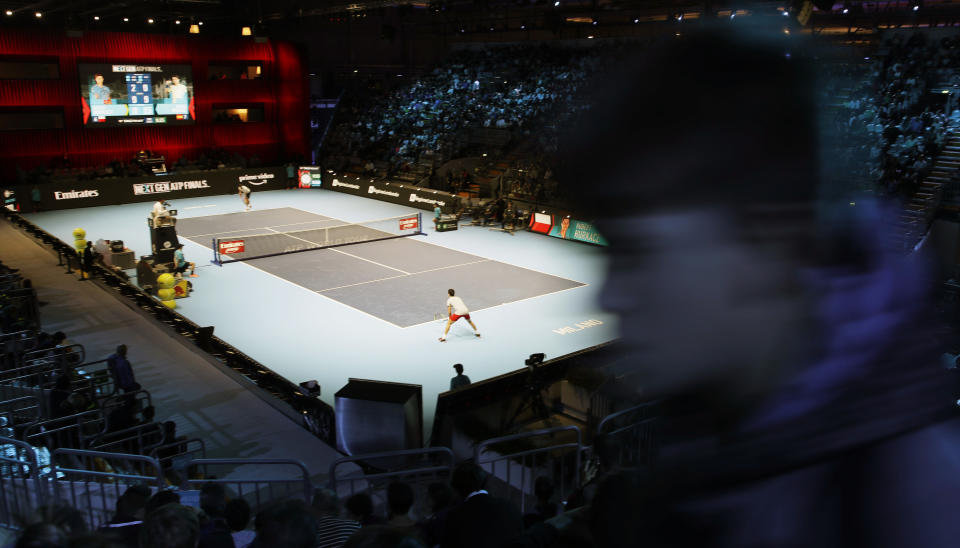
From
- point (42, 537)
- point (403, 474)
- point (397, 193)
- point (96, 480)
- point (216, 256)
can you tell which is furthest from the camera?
point (397, 193)

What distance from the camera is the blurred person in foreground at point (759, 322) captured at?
86 cm

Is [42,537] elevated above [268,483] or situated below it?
above

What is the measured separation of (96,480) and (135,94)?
111 feet

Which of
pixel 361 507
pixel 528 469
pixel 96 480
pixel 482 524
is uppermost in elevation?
pixel 482 524

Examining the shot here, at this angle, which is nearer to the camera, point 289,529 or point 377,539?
point 377,539

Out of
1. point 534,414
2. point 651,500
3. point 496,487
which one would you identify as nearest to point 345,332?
point 534,414

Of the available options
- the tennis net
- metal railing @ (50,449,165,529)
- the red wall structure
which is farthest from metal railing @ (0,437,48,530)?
the red wall structure

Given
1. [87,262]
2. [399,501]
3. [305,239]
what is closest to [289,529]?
[399,501]

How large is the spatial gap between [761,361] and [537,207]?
96.3ft

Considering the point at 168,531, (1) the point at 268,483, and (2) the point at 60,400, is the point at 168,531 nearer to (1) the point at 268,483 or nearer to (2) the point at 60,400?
(1) the point at 268,483

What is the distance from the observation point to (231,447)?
11227 millimetres

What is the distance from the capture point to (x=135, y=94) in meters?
38.2

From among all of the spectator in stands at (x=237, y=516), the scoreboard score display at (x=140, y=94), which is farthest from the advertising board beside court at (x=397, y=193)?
the spectator in stands at (x=237, y=516)

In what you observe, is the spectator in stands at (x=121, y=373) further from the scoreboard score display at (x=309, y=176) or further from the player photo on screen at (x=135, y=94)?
the scoreboard score display at (x=309, y=176)
